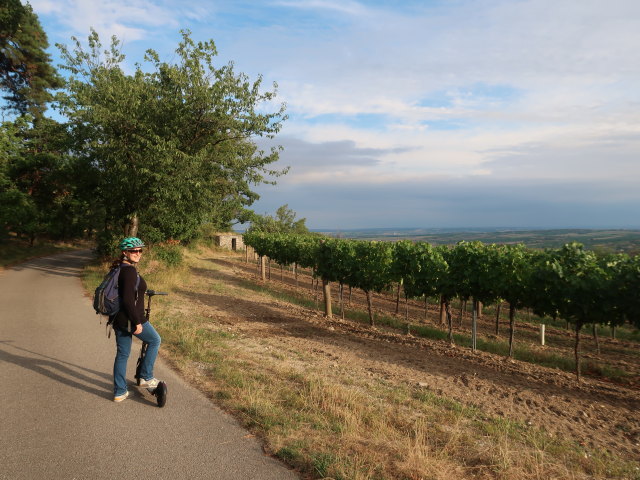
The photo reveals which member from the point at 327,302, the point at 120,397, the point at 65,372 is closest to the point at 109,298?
the point at 120,397

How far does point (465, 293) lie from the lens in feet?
44.4

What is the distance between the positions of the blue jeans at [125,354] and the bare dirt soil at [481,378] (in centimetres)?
349

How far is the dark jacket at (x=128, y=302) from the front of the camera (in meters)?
4.36

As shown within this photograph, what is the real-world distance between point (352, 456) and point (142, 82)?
57.7 feet

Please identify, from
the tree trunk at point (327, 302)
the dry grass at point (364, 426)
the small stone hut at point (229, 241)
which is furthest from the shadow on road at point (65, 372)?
the small stone hut at point (229, 241)

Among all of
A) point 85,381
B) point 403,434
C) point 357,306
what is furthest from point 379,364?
point 357,306

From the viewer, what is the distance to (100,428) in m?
4.05

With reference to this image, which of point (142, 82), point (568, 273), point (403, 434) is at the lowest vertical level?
point (403, 434)

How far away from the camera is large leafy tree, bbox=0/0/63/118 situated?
27219mm

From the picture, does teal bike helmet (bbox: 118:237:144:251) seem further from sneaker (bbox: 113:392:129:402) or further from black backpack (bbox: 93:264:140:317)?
sneaker (bbox: 113:392:129:402)

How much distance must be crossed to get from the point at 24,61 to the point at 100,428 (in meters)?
36.7

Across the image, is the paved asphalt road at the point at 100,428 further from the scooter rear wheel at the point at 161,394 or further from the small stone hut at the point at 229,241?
the small stone hut at the point at 229,241

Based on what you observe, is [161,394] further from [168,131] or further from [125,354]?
[168,131]

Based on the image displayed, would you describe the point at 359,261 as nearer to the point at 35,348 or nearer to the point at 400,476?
the point at 35,348
